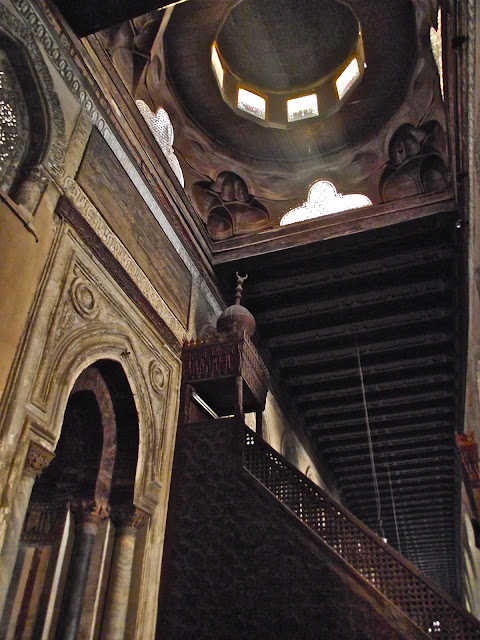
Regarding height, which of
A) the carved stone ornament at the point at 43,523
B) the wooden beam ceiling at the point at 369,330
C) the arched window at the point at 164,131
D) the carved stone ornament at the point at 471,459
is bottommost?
the carved stone ornament at the point at 43,523

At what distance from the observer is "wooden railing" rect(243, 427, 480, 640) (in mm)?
4250

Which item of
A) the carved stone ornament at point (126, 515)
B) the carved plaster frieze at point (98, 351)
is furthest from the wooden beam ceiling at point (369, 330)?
the carved stone ornament at point (126, 515)

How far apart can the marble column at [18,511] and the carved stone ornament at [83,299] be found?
1.23 meters

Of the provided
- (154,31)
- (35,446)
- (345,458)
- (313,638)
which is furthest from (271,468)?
(345,458)

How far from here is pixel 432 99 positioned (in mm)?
7578

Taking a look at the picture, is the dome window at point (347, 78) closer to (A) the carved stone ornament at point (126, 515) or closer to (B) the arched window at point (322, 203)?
(B) the arched window at point (322, 203)

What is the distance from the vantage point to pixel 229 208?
28.3 ft

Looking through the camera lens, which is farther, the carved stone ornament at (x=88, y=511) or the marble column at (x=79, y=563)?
the carved stone ornament at (x=88, y=511)

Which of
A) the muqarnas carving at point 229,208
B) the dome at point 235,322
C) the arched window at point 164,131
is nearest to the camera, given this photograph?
the dome at point 235,322

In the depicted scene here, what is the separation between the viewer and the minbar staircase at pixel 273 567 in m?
4.34

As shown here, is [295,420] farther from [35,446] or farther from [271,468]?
[35,446]

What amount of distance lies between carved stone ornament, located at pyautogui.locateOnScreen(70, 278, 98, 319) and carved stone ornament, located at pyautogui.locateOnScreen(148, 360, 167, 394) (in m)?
1.08

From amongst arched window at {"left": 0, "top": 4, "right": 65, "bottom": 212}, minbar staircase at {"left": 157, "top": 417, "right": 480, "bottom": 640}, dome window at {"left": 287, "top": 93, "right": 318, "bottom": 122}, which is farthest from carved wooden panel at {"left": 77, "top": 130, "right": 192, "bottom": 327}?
dome window at {"left": 287, "top": 93, "right": 318, "bottom": 122}

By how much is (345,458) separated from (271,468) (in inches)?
333
